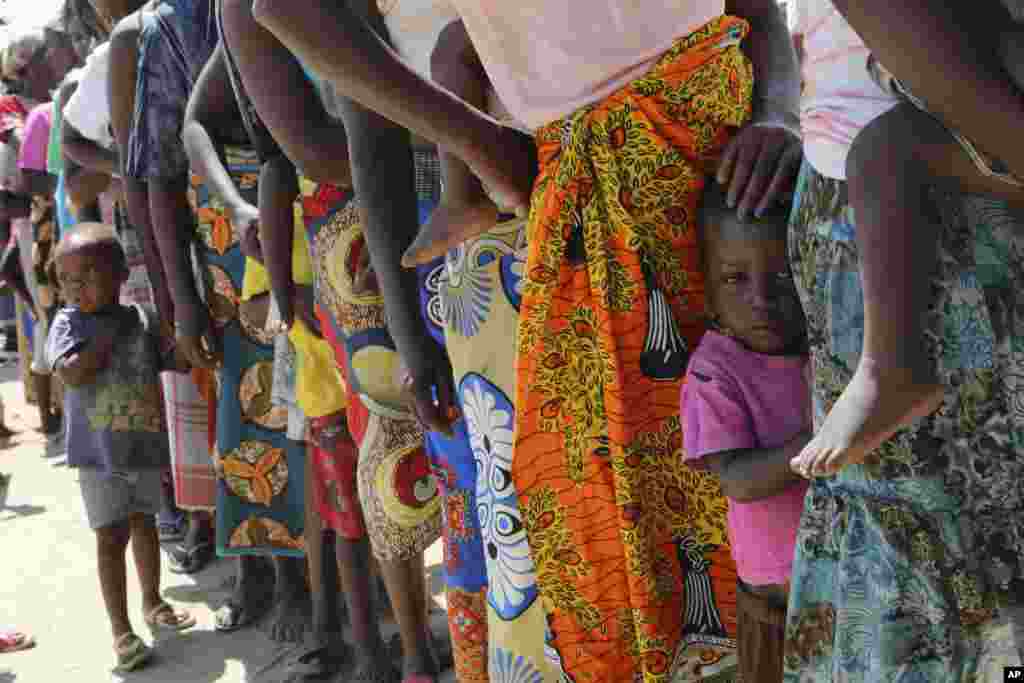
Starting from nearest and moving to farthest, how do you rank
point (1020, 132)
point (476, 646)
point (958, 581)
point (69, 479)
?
1. point (1020, 132)
2. point (958, 581)
3. point (476, 646)
4. point (69, 479)

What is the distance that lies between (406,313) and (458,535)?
496 millimetres

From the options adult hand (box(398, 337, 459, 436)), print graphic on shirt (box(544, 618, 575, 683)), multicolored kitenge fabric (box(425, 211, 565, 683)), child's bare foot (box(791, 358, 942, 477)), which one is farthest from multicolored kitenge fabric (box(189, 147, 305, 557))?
child's bare foot (box(791, 358, 942, 477))

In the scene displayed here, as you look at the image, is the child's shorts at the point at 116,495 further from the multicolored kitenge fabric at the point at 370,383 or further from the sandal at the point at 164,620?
the multicolored kitenge fabric at the point at 370,383

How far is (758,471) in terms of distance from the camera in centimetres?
181

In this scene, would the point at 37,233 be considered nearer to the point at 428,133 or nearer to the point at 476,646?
the point at 476,646

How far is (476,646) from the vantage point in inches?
106

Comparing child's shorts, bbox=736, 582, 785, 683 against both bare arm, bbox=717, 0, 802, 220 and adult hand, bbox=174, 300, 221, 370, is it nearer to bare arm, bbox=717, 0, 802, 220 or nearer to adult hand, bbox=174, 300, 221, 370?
bare arm, bbox=717, 0, 802, 220

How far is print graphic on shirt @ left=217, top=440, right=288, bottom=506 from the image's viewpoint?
393cm

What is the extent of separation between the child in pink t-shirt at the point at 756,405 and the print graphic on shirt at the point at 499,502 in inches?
17.1

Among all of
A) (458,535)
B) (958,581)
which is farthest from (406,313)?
(958,581)

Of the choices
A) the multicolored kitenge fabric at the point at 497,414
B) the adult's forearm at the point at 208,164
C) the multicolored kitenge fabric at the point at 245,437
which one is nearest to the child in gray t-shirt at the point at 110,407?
the multicolored kitenge fabric at the point at 245,437

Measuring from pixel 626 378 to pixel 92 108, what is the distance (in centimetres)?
322

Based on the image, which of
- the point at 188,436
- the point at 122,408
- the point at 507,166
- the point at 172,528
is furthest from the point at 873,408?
the point at 172,528

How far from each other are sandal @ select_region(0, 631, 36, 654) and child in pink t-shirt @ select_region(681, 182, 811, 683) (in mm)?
3154
